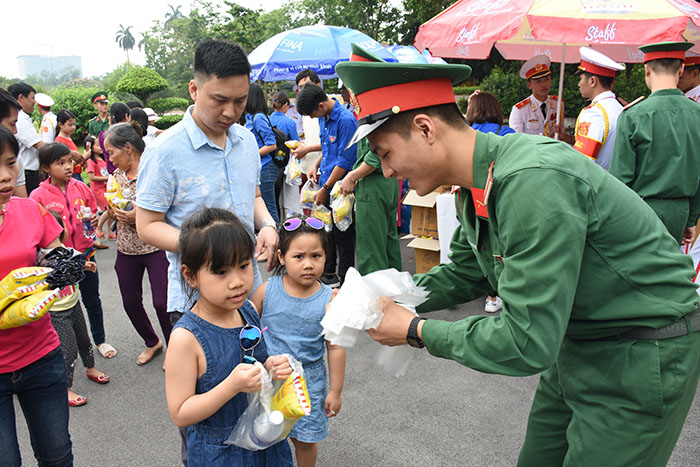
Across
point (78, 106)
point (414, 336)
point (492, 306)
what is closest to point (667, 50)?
point (492, 306)

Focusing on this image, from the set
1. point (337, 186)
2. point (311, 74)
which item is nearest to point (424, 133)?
point (337, 186)

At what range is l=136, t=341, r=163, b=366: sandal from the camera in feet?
13.9

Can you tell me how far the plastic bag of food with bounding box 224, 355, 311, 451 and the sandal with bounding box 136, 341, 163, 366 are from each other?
107 inches

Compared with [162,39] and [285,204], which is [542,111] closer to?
[285,204]

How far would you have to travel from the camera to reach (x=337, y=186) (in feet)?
16.7

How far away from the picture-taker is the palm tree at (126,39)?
9762cm

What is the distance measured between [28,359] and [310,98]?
3.47 m

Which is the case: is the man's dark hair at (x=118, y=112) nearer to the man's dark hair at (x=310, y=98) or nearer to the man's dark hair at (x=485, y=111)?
the man's dark hair at (x=310, y=98)

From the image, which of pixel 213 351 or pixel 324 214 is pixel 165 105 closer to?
pixel 324 214

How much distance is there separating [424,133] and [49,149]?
3585 millimetres

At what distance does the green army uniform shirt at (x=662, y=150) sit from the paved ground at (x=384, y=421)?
1491mm

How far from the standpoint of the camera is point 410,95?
5.08 ft

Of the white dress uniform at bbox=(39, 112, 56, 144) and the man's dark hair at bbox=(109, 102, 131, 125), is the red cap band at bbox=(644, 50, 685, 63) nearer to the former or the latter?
the man's dark hair at bbox=(109, 102, 131, 125)

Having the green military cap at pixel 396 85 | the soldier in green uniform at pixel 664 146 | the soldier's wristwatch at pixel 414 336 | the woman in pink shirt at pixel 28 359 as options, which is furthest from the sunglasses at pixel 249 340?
the soldier in green uniform at pixel 664 146
